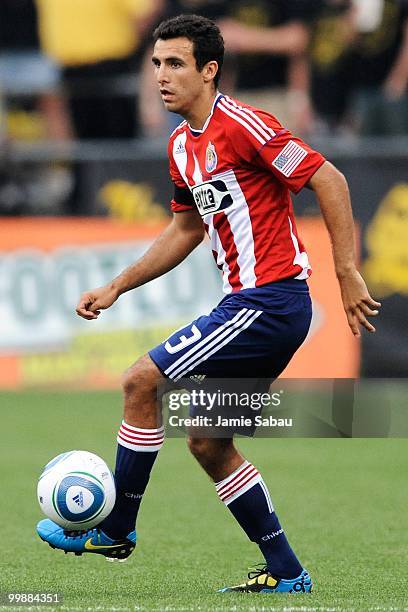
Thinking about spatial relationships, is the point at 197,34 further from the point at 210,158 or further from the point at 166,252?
the point at 166,252

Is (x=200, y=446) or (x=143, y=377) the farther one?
(x=200, y=446)

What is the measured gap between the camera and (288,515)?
7.44m

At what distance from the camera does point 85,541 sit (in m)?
5.44

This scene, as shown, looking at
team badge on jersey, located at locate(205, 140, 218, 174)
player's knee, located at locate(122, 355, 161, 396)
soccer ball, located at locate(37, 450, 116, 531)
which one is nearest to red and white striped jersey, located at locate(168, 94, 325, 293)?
team badge on jersey, located at locate(205, 140, 218, 174)

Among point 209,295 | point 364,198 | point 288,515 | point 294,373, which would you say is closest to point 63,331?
point 209,295

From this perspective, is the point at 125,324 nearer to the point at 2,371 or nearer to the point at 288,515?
the point at 2,371

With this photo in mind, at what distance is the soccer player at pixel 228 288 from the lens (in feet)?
17.2

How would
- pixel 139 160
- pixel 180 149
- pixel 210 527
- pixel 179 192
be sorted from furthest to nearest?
pixel 139 160 < pixel 210 527 < pixel 179 192 < pixel 180 149

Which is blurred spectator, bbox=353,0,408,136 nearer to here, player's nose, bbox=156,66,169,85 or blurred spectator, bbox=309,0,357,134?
blurred spectator, bbox=309,0,357,134

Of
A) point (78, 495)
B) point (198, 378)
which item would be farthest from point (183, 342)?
point (78, 495)

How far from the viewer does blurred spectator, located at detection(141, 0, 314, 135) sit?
1395 cm

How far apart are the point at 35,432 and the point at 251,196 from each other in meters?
5.46

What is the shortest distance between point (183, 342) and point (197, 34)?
1273 mm

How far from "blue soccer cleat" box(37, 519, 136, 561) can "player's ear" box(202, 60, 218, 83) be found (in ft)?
6.29
